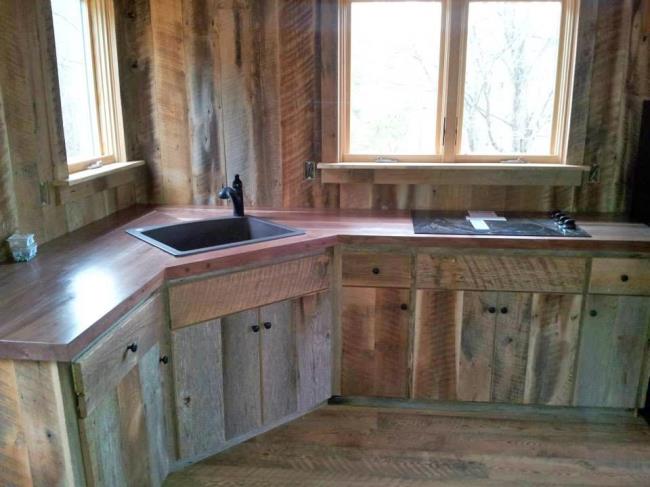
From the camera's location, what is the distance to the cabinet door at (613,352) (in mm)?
2375

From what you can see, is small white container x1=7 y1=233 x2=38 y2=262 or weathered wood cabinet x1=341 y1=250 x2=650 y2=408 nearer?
small white container x1=7 y1=233 x2=38 y2=262

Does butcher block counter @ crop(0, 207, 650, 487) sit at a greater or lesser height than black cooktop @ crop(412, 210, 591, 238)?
lesser

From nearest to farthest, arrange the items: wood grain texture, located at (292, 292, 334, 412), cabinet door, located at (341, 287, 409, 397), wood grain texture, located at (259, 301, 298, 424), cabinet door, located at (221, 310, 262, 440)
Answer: cabinet door, located at (221, 310, 262, 440) → wood grain texture, located at (259, 301, 298, 424) → wood grain texture, located at (292, 292, 334, 412) → cabinet door, located at (341, 287, 409, 397)

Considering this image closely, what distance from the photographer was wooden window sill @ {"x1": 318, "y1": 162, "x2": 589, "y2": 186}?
9.03 feet

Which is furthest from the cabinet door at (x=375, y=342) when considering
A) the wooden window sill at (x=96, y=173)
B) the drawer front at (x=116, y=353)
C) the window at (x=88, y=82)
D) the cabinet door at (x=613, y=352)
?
the window at (x=88, y=82)

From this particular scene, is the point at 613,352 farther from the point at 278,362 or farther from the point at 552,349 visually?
the point at 278,362

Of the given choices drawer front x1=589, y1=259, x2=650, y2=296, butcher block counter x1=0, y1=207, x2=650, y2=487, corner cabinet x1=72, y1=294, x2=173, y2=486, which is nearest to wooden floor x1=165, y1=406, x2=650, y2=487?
butcher block counter x1=0, y1=207, x2=650, y2=487

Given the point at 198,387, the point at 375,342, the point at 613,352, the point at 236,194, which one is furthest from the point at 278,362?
the point at 613,352

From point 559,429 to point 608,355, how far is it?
40 cm

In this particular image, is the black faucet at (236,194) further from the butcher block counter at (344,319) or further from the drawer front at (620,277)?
the drawer front at (620,277)

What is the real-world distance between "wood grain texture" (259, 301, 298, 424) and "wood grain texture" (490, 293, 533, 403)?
902mm

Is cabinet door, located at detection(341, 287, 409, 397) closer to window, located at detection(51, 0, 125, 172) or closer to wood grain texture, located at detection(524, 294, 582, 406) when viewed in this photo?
wood grain texture, located at detection(524, 294, 582, 406)

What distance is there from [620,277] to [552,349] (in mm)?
418

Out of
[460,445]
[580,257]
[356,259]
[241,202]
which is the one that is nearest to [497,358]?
[460,445]
